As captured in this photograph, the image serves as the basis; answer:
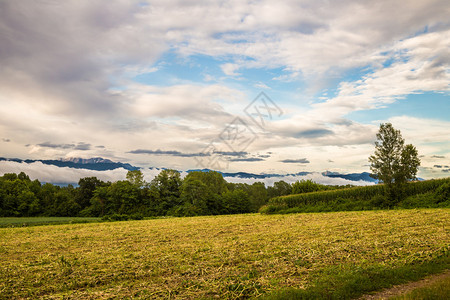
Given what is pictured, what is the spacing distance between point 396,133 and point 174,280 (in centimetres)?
3861

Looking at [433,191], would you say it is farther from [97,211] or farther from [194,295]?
[97,211]

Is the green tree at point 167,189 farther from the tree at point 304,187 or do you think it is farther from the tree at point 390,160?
the tree at point 390,160

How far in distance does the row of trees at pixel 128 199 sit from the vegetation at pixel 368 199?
86.9 ft

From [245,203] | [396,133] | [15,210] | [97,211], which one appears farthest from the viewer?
[245,203]

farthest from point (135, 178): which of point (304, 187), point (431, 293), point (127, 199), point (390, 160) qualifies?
point (431, 293)

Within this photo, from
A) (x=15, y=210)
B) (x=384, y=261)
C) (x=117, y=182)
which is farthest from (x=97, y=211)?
(x=384, y=261)

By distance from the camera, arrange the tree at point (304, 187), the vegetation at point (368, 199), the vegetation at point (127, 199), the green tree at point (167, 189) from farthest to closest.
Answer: the green tree at point (167, 189)
the vegetation at point (127, 199)
the tree at point (304, 187)
the vegetation at point (368, 199)

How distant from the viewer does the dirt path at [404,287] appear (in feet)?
21.3

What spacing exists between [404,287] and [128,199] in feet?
221

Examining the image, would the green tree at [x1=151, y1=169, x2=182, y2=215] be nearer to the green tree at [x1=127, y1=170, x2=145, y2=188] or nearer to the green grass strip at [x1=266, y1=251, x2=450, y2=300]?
the green tree at [x1=127, y1=170, x2=145, y2=188]

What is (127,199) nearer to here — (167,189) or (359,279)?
(167,189)

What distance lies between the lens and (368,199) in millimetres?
36781

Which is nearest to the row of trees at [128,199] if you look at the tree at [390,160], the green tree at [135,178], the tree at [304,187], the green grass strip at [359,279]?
the green tree at [135,178]

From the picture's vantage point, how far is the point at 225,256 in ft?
36.8
